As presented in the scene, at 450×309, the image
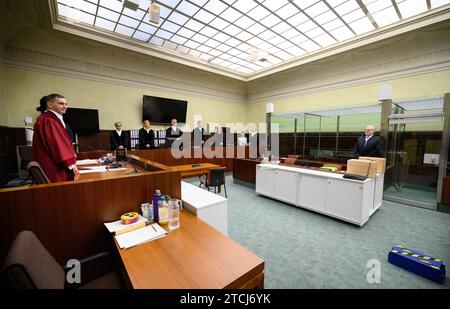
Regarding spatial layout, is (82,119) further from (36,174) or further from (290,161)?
(290,161)

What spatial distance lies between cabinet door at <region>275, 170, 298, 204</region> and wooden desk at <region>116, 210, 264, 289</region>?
263cm

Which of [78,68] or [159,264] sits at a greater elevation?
[78,68]

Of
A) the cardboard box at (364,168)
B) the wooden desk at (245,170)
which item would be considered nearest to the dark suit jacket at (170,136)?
the wooden desk at (245,170)

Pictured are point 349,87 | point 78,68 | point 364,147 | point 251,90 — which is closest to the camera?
point 364,147

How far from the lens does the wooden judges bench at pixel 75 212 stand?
116 centimetres

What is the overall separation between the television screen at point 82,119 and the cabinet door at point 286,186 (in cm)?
516

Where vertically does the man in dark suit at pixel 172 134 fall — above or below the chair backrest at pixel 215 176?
above

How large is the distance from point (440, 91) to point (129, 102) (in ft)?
27.3

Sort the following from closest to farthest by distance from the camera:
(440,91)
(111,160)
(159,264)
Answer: (159,264), (111,160), (440,91)

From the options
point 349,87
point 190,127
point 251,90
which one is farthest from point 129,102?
point 349,87

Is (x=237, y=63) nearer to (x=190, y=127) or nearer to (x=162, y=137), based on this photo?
(x=190, y=127)

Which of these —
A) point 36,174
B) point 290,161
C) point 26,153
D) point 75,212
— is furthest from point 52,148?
point 290,161

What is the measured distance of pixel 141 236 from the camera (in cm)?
123

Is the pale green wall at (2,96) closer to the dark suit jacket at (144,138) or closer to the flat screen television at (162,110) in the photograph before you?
the dark suit jacket at (144,138)
